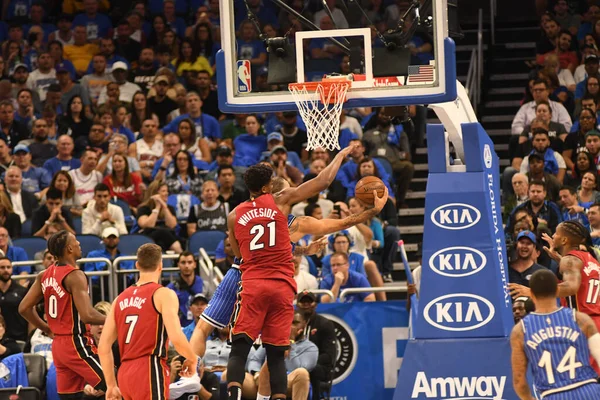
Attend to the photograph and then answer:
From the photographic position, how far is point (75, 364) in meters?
10.5

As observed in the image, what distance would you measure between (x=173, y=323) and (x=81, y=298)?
1.94 meters

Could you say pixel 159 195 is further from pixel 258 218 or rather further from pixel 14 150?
pixel 258 218

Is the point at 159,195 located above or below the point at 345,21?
below

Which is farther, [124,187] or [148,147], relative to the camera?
[148,147]

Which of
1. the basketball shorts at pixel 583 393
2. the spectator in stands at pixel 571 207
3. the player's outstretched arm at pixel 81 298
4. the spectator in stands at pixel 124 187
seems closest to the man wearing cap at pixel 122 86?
the spectator in stands at pixel 124 187

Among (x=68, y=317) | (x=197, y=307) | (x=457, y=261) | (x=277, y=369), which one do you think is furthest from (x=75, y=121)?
(x=277, y=369)

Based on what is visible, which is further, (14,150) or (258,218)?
(14,150)

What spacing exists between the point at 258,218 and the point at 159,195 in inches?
255

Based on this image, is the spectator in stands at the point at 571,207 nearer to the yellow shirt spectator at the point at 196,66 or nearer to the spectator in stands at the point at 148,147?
the spectator in stands at the point at 148,147

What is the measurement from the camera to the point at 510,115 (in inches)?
763

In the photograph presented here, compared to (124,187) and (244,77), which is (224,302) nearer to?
(244,77)

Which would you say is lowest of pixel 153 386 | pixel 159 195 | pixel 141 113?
pixel 153 386

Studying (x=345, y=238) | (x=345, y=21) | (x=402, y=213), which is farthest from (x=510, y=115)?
(x=345, y=21)

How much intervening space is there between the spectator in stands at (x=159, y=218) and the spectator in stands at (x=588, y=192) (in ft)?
17.3
